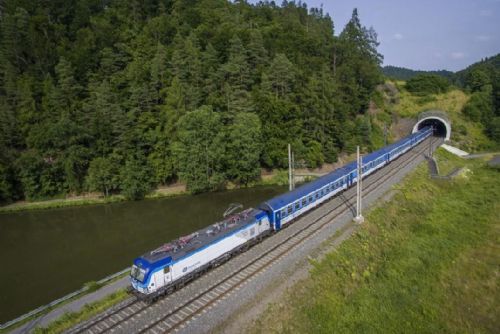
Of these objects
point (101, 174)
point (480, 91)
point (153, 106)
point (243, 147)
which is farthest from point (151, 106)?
point (480, 91)

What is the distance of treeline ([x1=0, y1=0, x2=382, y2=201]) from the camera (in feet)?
150

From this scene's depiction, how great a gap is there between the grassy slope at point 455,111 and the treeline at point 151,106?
19268 mm

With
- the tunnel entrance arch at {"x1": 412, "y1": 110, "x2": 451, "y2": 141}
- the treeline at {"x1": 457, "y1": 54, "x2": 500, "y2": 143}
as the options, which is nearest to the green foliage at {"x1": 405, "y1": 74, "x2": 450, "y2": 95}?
the treeline at {"x1": 457, "y1": 54, "x2": 500, "y2": 143}

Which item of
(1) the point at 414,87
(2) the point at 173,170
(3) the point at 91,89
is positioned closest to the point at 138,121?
(2) the point at 173,170

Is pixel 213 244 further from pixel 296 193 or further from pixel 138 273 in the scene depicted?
pixel 296 193

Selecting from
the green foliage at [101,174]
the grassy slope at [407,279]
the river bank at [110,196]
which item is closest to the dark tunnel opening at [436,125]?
the river bank at [110,196]

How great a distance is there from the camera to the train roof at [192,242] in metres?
18.6

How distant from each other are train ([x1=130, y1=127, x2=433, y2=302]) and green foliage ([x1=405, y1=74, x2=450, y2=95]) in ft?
227

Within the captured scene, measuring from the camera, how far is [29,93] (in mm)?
50531

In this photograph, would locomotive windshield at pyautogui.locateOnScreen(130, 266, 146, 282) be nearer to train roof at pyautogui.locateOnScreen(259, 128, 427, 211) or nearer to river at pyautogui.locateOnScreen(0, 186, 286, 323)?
river at pyautogui.locateOnScreen(0, 186, 286, 323)

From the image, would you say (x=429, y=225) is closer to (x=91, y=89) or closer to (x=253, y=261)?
(x=253, y=261)

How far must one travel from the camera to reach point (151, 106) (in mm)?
50625

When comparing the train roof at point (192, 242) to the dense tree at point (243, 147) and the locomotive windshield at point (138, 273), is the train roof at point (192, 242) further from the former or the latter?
the dense tree at point (243, 147)

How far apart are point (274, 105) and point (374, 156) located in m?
17.9
